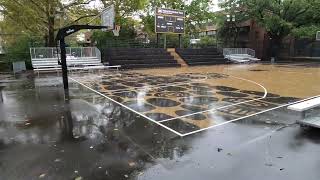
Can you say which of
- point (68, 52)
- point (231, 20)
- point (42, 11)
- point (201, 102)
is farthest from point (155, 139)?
point (231, 20)

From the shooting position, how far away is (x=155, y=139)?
522 centimetres

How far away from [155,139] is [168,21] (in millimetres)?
21624

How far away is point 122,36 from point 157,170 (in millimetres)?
28830

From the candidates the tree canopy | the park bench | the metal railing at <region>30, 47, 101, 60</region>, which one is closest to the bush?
the tree canopy

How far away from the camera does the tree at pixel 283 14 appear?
2771 cm

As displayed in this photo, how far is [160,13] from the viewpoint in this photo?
985 inches

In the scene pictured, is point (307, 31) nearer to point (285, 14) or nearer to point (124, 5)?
point (285, 14)

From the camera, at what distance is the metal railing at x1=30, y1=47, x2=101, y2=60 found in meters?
19.3

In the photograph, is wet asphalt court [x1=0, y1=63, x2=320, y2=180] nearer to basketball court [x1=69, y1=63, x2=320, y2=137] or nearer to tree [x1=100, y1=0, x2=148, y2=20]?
basketball court [x1=69, y1=63, x2=320, y2=137]

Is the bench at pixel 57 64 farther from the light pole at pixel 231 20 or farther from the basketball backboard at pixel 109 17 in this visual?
the light pole at pixel 231 20

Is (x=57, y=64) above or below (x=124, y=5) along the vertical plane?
below

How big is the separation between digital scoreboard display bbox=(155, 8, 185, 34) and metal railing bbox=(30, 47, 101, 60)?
6261mm

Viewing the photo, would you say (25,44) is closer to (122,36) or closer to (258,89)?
(122,36)

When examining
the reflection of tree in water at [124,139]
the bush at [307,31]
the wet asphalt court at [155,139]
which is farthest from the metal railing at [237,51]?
the reflection of tree in water at [124,139]
